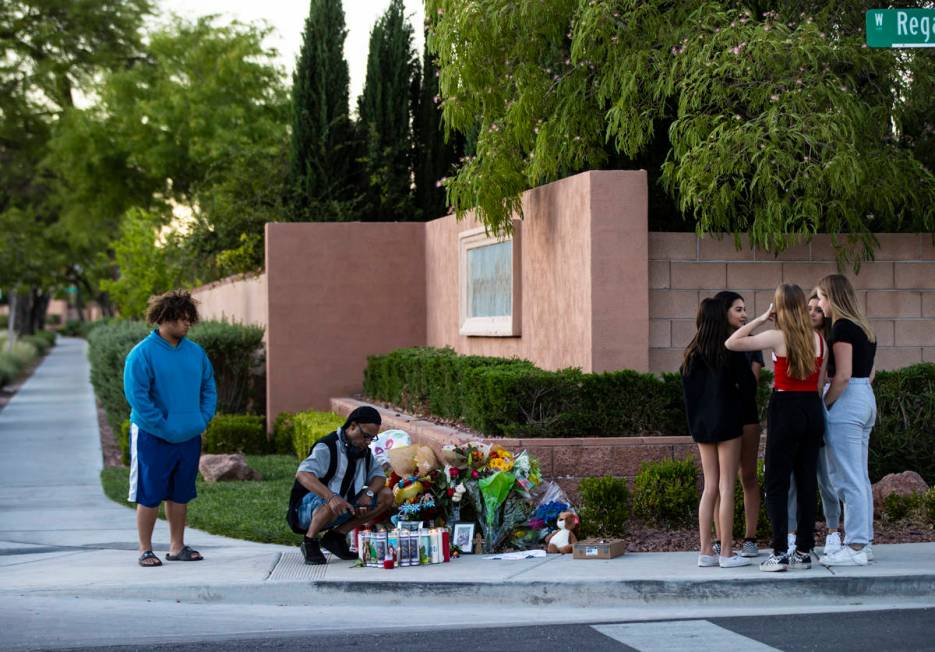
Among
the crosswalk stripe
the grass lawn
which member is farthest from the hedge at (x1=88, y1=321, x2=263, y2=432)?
the crosswalk stripe

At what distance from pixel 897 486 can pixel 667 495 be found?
1.92 m

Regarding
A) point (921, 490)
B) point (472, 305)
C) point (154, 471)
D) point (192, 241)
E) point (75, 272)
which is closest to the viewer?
point (154, 471)

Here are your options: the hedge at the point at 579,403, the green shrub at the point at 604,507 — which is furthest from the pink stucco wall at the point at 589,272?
the green shrub at the point at 604,507

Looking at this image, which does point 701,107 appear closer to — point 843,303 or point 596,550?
point 843,303

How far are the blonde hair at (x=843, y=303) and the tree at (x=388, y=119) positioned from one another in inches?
484

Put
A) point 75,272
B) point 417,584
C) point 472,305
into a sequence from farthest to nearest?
point 75,272
point 472,305
point 417,584

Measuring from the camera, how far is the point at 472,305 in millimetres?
15438

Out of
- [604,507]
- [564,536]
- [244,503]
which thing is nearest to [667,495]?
[604,507]

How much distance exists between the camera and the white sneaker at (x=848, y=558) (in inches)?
343

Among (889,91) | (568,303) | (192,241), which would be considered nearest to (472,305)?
(568,303)

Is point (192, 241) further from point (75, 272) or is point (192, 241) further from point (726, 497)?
point (75, 272)

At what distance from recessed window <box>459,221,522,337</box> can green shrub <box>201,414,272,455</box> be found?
12.6ft

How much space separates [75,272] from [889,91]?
6998 centimetres

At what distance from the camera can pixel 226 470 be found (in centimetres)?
1456
